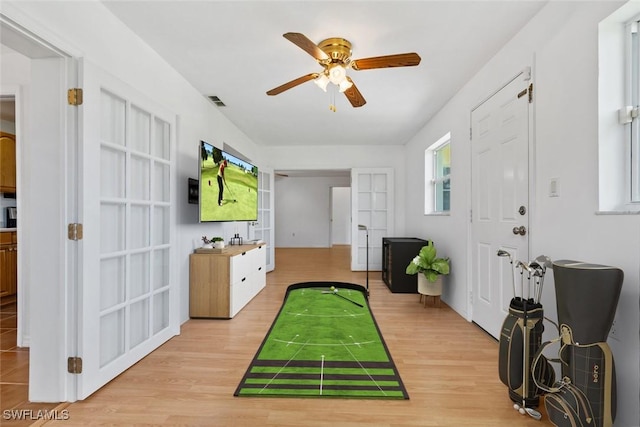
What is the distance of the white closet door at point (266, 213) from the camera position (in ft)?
18.5

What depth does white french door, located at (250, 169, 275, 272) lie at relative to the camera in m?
5.63

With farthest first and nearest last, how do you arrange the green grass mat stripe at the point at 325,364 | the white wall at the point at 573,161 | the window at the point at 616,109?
1. the green grass mat stripe at the point at 325,364
2. the window at the point at 616,109
3. the white wall at the point at 573,161

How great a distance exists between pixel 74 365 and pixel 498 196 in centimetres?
327

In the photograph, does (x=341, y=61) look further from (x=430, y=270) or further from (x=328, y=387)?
(x=430, y=270)

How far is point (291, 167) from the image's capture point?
20.2ft

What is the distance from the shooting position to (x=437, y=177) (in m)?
4.71

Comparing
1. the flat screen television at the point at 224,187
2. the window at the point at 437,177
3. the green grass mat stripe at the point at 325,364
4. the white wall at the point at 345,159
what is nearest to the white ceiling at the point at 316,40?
the flat screen television at the point at 224,187

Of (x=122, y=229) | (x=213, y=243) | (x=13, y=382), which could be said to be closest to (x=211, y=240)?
(x=213, y=243)

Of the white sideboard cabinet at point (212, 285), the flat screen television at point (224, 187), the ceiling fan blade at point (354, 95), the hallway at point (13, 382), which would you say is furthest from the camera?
the white sideboard cabinet at point (212, 285)

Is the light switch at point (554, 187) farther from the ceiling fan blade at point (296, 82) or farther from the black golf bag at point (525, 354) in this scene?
the ceiling fan blade at point (296, 82)

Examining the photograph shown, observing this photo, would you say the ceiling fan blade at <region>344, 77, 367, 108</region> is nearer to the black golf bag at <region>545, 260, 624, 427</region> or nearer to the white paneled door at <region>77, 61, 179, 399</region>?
the white paneled door at <region>77, 61, 179, 399</region>

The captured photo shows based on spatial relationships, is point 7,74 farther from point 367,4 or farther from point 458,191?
point 458,191

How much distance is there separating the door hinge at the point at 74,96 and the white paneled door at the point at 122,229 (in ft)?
0.12

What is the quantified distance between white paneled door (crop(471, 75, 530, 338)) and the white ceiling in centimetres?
49
